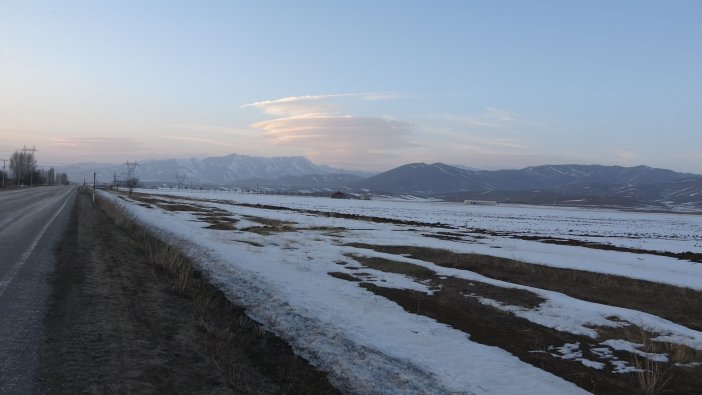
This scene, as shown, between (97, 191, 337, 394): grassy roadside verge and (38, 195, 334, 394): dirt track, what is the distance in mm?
14

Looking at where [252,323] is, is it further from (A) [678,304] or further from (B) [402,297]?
(A) [678,304]

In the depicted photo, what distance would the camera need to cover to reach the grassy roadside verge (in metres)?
6.36

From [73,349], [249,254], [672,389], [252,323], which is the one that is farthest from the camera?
[249,254]

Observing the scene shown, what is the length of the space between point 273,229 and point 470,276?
59.6ft

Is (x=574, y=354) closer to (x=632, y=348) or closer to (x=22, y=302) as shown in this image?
(x=632, y=348)

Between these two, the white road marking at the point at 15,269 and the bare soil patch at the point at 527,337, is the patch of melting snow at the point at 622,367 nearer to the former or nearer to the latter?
the bare soil patch at the point at 527,337

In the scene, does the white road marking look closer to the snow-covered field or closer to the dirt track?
the dirt track

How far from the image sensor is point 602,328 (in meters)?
10.4

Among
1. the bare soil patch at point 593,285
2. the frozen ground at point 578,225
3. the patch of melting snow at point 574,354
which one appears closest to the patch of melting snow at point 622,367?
the patch of melting snow at point 574,354

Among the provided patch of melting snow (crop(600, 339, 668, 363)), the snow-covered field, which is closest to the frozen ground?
the snow-covered field

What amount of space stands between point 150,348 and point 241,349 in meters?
1.30

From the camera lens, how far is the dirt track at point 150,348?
5.79 meters

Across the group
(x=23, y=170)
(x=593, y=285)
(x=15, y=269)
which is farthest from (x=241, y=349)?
(x=23, y=170)

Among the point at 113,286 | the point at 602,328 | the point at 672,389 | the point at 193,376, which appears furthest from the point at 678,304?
the point at 113,286
